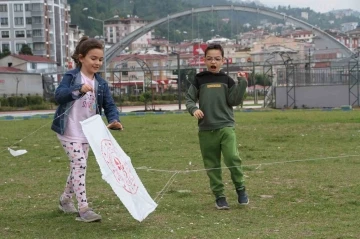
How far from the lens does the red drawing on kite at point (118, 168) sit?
584 cm

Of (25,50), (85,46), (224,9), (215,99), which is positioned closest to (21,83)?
(224,9)

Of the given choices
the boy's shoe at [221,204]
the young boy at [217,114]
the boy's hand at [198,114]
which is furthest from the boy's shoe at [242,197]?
the boy's hand at [198,114]

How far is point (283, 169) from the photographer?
9.28 meters

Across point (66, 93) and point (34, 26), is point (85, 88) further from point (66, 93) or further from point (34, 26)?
point (34, 26)

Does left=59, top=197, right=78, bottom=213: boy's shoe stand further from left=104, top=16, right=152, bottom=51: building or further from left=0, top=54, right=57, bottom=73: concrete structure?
left=104, top=16, right=152, bottom=51: building

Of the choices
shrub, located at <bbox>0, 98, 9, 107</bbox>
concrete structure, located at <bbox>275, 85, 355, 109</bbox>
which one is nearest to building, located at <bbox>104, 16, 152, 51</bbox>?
shrub, located at <bbox>0, 98, 9, 107</bbox>

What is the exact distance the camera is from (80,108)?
20.2 feet

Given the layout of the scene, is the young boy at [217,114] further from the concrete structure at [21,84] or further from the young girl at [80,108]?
the concrete structure at [21,84]

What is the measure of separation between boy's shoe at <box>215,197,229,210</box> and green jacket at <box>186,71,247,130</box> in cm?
65

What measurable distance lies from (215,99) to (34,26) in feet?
338

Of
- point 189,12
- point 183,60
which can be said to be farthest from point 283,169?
point 183,60

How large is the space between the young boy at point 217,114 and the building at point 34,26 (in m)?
101

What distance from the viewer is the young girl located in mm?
6020

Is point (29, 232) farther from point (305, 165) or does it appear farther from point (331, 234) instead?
point (305, 165)
